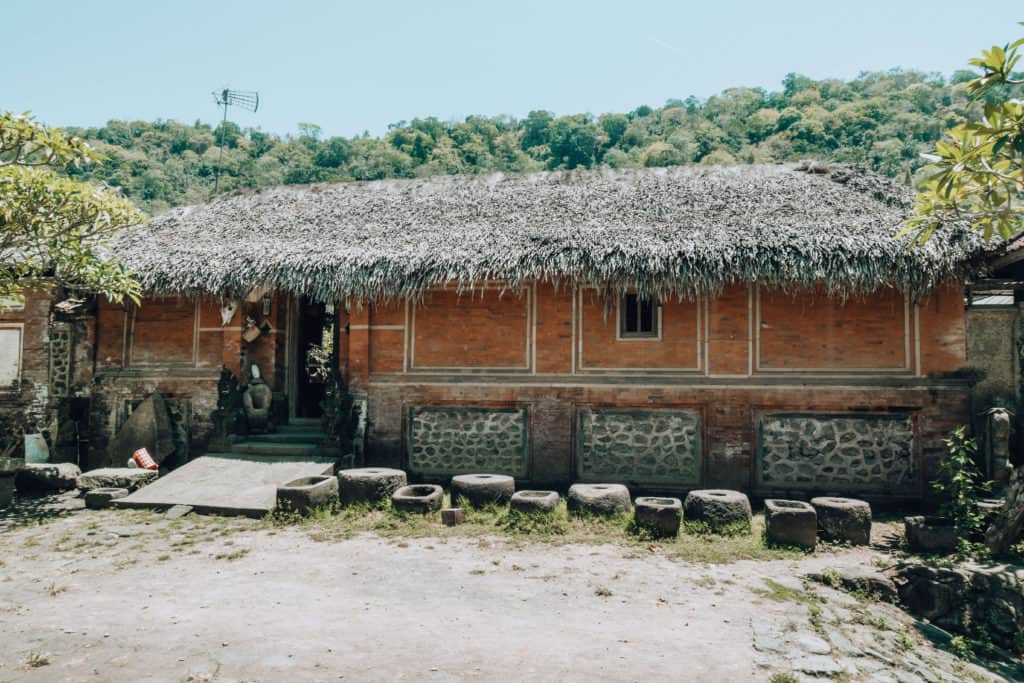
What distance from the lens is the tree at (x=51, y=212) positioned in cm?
671

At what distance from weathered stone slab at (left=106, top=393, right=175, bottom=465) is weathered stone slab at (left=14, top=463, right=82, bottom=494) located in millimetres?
1369

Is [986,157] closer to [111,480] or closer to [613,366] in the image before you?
[613,366]

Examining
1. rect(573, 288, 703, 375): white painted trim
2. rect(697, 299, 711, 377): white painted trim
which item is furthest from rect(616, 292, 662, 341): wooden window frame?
rect(697, 299, 711, 377): white painted trim

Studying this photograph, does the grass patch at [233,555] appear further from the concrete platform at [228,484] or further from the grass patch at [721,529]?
the grass patch at [721,529]

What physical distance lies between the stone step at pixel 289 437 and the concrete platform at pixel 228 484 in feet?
1.66

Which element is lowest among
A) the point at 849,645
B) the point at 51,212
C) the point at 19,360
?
the point at 849,645

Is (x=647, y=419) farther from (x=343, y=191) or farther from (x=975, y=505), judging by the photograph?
(x=343, y=191)

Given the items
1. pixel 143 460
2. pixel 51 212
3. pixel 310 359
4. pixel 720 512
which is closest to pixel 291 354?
pixel 310 359

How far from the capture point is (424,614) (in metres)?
4.93

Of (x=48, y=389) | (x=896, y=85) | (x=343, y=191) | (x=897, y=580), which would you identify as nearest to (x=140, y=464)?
(x=48, y=389)

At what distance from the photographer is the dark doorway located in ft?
38.6

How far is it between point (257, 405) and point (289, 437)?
82 cm

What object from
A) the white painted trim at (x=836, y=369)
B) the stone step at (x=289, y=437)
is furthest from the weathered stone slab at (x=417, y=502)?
the white painted trim at (x=836, y=369)

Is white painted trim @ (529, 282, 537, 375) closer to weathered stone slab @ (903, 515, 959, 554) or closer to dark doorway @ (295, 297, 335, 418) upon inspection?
dark doorway @ (295, 297, 335, 418)
